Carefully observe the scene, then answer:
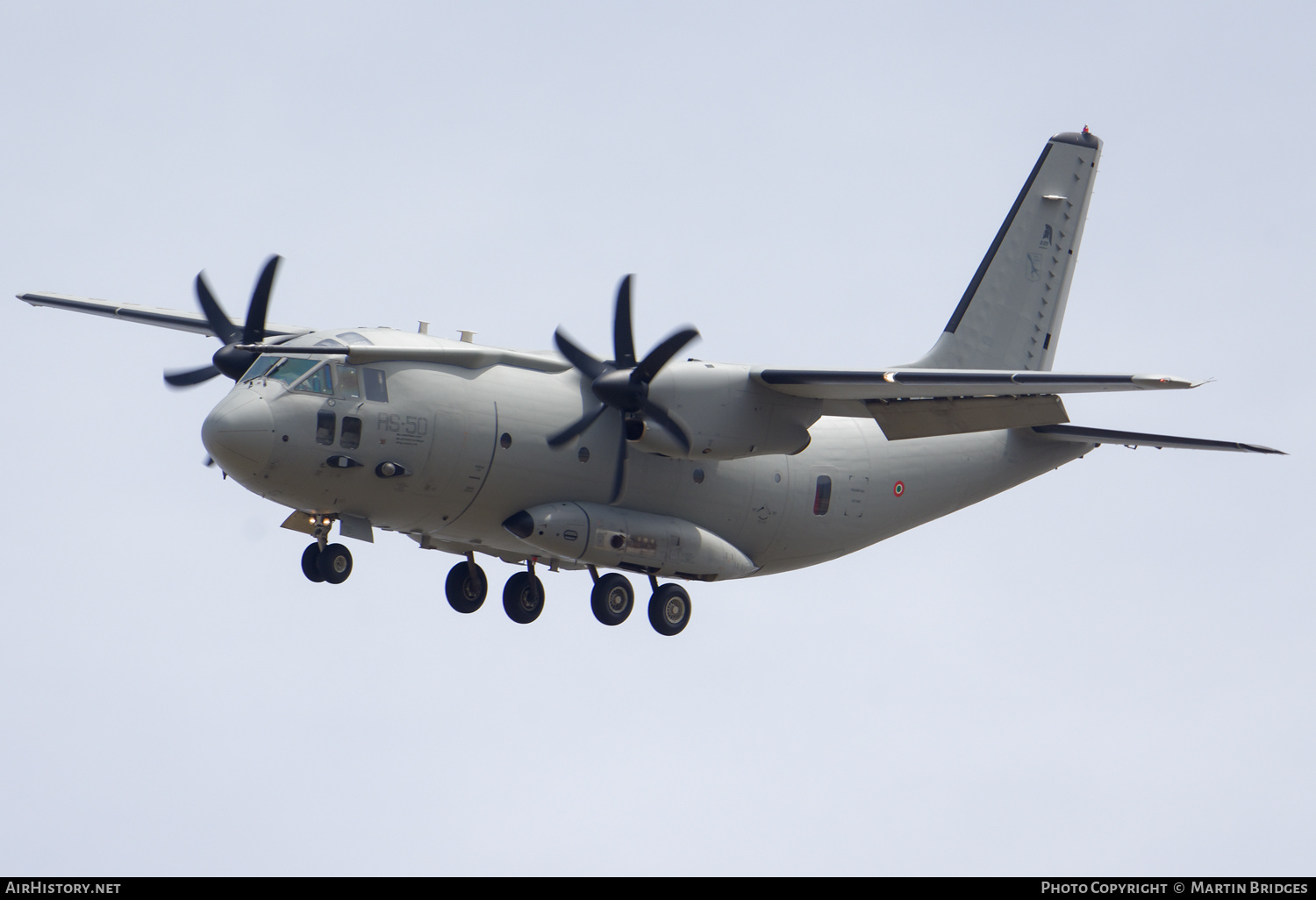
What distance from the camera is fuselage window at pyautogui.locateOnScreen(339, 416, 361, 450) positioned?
859 inches

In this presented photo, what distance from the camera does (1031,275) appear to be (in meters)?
30.6

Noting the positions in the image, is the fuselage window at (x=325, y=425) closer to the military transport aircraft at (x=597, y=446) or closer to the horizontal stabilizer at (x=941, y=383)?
the military transport aircraft at (x=597, y=446)

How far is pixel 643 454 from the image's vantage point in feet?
79.8

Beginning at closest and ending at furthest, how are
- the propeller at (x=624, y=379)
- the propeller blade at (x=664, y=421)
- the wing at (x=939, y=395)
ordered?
the wing at (x=939, y=395) → the propeller at (x=624, y=379) → the propeller blade at (x=664, y=421)

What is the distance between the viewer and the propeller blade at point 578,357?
24042mm

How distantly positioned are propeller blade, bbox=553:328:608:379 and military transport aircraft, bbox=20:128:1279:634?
3cm

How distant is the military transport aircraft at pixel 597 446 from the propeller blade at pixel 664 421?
2 cm

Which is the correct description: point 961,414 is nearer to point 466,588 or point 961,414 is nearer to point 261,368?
point 466,588

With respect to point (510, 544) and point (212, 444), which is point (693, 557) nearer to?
point (510, 544)

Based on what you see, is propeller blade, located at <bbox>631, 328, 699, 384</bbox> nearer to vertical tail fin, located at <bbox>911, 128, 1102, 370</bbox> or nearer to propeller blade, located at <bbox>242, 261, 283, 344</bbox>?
propeller blade, located at <bbox>242, 261, 283, 344</bbox>

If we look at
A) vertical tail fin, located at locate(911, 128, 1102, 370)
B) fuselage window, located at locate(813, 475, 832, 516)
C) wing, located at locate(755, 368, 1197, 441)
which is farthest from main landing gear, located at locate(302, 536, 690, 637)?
Answer: vertical tail fin, located at locate(911, 128, 1102, 370)

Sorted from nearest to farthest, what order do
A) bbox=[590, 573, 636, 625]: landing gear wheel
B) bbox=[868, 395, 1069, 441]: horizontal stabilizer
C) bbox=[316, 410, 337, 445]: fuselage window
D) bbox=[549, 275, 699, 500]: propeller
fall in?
1. bbox=[316, 410, 337, 445]: fuselage window
2. bbox=[549, 275, 699, 500]: propeller
3. bbox=[868, 395, 1069, 441]: horizontal stabilizer
4. bbox=[590, 573, 636, 625]: landing gear wheel

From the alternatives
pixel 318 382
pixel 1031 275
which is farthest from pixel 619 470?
pixel 1031 275

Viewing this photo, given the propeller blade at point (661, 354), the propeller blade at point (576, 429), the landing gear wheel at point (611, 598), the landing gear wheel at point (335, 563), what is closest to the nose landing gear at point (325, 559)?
the landing gear wheel at point (335, 563)
